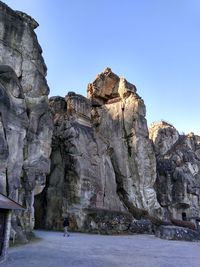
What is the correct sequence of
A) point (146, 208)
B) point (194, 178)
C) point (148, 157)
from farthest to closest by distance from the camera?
point (194, 178)
point (148, 157)
point (146, 208)

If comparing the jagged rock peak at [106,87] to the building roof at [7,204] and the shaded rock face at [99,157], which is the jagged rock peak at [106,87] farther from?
the building roof at [7,204]

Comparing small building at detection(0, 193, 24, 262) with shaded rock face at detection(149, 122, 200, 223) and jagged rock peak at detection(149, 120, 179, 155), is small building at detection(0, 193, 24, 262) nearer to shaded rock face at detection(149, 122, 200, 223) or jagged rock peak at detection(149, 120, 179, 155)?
shaded rock face at detection(149, 122, 200, 223)

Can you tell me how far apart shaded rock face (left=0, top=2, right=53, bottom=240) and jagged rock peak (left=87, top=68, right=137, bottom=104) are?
22.6 metres

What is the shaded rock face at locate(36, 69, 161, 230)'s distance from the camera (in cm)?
3312

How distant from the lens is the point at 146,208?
4219cm

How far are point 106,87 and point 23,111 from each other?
29.0m

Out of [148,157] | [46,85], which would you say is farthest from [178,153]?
[46,85]

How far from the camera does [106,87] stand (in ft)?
166

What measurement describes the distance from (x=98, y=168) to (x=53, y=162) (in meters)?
5.23

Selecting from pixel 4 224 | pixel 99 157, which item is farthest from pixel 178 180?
pixel 4 224

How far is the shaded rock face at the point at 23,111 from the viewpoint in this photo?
835 inches

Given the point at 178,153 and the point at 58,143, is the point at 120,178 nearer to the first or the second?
the point at 58,143

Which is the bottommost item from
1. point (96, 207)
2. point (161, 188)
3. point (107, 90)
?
point (96, 207)

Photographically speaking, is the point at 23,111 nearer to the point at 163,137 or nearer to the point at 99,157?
the point at 99,157
